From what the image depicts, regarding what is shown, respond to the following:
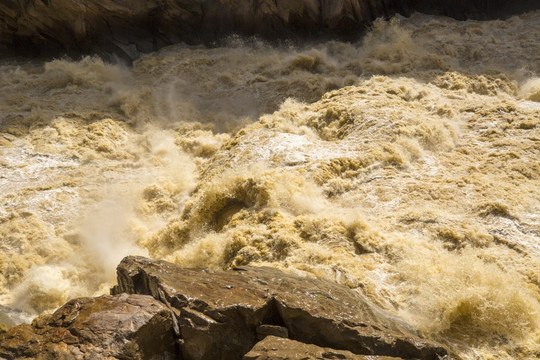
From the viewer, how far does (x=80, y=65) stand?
1233 cm

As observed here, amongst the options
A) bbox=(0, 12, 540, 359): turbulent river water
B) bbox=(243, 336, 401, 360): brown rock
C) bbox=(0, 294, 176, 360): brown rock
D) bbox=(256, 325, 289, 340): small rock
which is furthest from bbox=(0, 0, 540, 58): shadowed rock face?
bbox=(243, 336, 401, 360): brown rock

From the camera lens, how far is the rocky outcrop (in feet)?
13.4

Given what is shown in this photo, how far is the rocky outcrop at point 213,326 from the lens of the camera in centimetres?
409

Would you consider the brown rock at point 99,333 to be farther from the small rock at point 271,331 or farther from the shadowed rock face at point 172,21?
the shadowed rock face at point 172,21

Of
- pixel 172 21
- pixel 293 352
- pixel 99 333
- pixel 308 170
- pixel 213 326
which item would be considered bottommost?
pixel 293 352

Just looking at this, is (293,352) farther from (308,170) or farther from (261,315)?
(308,170)

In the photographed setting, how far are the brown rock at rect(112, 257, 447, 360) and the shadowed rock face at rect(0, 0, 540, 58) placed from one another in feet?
30.7

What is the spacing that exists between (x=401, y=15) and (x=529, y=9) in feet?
11.2

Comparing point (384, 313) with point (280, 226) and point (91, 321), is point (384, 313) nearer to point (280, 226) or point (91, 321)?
point (280, 226)

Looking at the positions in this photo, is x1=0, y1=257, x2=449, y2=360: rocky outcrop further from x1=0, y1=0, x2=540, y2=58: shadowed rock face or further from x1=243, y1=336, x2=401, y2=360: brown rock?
x1=0, y1=0, x2=540, y2=58: shadowed rock face

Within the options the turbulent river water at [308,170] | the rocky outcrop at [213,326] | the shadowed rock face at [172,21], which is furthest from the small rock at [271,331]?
the shadowed rock face at [172,21]

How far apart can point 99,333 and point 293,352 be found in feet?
5.09

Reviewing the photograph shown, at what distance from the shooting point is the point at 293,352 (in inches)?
161

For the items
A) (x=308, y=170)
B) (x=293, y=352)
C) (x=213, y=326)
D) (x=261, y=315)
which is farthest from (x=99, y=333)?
(x=308, y=170)
